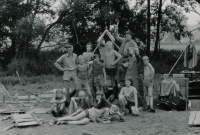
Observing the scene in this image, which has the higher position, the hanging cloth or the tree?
the tree

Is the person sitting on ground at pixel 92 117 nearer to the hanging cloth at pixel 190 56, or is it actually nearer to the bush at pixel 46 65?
the hanging cloth at pixel 190 56

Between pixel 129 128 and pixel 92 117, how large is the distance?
1.21m

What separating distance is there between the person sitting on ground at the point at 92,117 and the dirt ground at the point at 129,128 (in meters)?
0.20

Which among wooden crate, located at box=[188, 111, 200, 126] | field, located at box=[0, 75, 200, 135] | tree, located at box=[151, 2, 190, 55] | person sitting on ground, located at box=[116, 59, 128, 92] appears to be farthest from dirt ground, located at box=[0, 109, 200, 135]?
tree, located at box=[151, 2, 190, 55]

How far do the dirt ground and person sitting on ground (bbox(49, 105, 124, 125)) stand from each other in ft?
0.66

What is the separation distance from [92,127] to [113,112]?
1.00 m

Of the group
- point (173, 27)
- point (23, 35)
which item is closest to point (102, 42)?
point (23, 35)

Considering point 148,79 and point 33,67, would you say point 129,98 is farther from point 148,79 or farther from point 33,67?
point 33,67

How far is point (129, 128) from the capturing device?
325 inches

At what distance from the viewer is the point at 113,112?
30.0 feet

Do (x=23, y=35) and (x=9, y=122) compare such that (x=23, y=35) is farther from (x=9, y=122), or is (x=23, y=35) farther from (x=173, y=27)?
(x=9, y=122)

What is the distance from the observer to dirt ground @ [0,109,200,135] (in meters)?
7.82

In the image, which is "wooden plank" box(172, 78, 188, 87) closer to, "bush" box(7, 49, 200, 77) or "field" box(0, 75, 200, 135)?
"field" box(0, 75, 200, 135)

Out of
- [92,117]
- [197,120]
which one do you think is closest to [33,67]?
[92,117]
